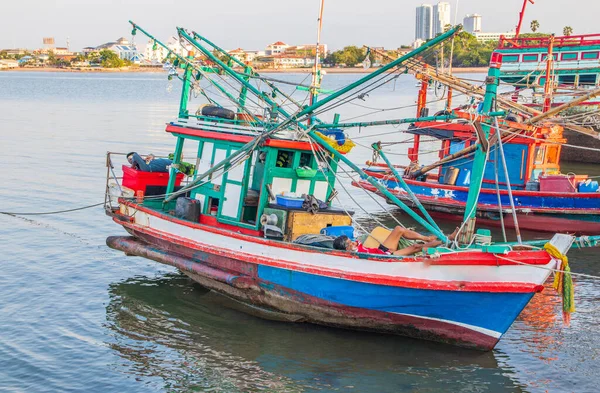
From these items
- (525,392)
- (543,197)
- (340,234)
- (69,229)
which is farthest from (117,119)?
(525,392)

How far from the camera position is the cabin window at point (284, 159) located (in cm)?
1474

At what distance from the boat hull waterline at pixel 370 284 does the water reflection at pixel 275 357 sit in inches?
11.9

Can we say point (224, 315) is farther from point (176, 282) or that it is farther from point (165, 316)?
point (176, 282)

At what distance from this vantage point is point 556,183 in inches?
878

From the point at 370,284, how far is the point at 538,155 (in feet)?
43.9

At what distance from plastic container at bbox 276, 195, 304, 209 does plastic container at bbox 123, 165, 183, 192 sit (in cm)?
360

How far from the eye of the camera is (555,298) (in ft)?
53.6

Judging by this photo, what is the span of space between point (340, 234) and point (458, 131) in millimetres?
10845

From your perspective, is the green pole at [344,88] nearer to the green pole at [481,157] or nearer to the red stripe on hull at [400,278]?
the green pole at [481,157]

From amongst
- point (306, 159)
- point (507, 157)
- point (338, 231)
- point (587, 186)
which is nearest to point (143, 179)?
point (306, 159)

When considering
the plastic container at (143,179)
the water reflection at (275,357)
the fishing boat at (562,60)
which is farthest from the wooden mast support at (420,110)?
the fishing boat at (562,60)

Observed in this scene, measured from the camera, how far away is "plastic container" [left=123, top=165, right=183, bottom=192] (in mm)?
17203

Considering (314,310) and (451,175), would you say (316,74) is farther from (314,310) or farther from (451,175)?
(451,175)

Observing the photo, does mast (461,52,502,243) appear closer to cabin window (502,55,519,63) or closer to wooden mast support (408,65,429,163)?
wooden mast support (408,65,429,163)
